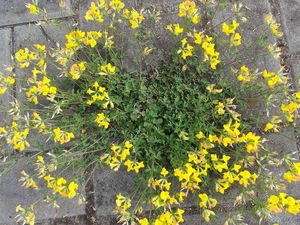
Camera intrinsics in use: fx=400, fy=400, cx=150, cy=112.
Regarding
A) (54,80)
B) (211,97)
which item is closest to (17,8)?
(54,80)

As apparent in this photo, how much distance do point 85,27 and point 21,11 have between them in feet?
2.18

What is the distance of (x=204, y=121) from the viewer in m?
3.28

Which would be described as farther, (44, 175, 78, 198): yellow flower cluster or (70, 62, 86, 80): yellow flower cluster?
(70, 62, 86, 80): yellow flower cluster


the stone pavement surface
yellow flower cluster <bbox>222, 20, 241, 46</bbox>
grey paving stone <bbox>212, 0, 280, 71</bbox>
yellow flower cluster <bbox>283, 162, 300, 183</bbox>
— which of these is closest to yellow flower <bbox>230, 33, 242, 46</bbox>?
yellow flower cluster <bbox>222, 20, 241, 46</bbox>

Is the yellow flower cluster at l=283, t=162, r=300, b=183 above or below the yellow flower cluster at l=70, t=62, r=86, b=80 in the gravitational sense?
below

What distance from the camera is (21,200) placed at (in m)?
3.53

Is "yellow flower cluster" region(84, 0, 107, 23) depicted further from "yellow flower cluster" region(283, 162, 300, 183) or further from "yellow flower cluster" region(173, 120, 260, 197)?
"yellow flower cluster" region(283, 162, 300, 183)

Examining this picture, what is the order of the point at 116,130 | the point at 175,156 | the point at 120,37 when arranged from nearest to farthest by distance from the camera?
the point at 175,156 < the point at 116,130 < the point at 120,37

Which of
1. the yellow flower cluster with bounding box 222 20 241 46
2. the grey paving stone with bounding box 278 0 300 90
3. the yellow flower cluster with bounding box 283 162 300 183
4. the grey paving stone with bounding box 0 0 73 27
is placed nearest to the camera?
the yellow flower cluster with bounding box 283 162 300 183

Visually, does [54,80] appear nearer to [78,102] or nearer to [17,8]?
[78,102]

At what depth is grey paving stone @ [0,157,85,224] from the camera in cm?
350

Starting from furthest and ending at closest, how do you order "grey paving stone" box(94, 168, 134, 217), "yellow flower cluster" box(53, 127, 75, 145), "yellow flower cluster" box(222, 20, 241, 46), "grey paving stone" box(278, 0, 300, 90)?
"grey paving stone" box(278, 0, 300, 90) → "grey paving stone" box(94, 168, 134, 217) → "yellow flower cluster" box(222, 20, 241, 46) → "yellow flower cluster" box(53, 127, 75, 145)

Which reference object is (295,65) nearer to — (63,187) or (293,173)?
(293,173)

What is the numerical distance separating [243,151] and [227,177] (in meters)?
0.54
